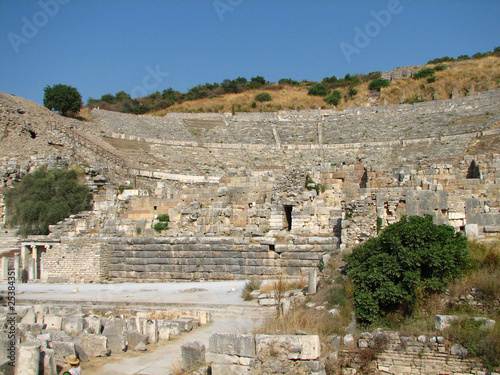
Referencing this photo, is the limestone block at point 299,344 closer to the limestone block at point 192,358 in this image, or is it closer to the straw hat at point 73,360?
the limestone block at point 192,358

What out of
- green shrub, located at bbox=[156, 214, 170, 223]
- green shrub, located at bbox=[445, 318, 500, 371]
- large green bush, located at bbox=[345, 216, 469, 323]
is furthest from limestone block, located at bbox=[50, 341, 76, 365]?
green shrub, located at bbox=[156, 214, 170, 223]

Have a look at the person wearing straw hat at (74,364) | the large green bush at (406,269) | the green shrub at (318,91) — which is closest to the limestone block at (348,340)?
the large green bush at (406,269)

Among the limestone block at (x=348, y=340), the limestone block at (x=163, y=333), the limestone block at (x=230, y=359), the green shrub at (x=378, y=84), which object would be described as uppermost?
the green shrub at (x=378, y=84)

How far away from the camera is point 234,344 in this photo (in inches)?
262

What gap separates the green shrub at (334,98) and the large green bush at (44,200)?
5101cm

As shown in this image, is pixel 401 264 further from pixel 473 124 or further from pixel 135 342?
pixel 473 124

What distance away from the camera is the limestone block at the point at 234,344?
21.5 feet

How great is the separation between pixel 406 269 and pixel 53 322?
6953 mm

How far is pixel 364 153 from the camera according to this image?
4781 cm

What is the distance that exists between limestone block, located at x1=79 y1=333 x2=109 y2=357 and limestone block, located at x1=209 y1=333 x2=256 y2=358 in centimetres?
262

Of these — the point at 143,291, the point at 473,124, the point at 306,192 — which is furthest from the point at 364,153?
the point at 143,291

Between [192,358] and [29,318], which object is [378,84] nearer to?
[29,318]

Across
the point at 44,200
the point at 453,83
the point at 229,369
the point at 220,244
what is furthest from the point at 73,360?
the point at 453,83

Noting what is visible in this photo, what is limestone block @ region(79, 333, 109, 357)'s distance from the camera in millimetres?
8477
